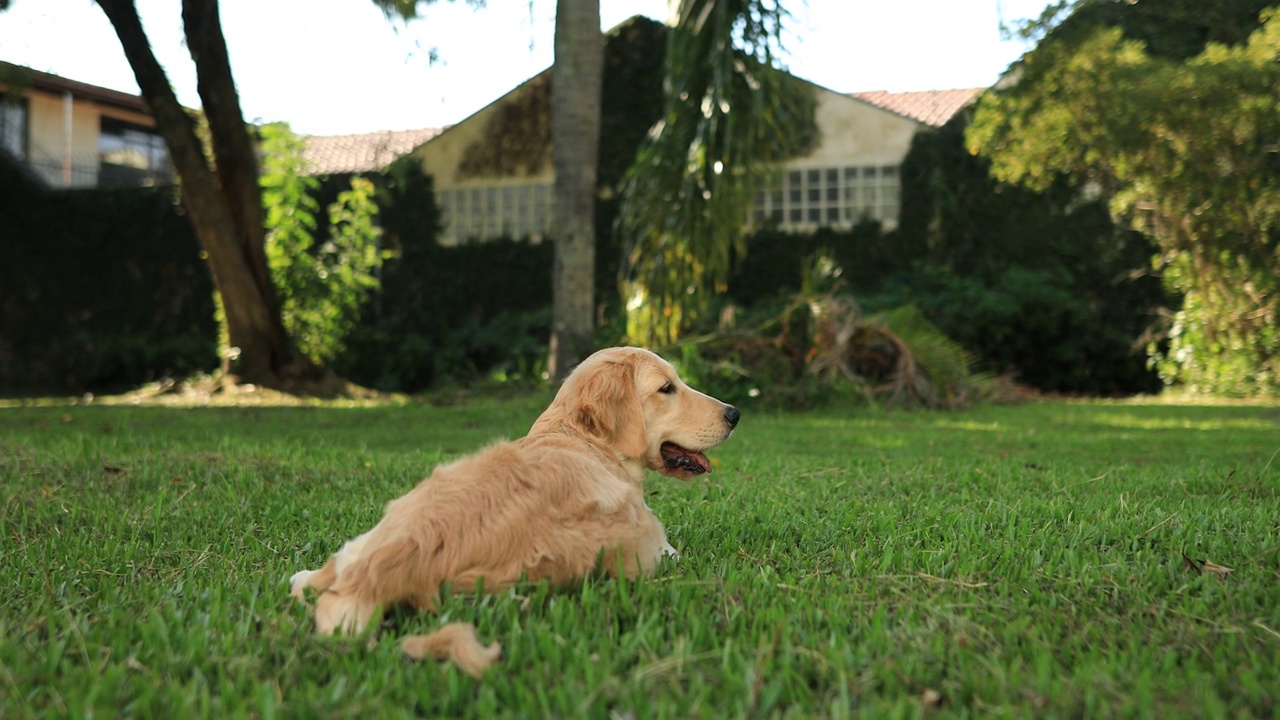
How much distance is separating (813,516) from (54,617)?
298 cm

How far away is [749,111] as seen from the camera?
39.6ft

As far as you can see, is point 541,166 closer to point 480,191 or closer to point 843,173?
point 480,191

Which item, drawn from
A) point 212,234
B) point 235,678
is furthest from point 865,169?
point 235,678

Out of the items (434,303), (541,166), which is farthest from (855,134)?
(434,303)

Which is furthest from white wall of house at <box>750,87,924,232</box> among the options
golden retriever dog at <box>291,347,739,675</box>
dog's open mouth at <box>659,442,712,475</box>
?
golden retriever dog at <box>291,347,739,675</box>

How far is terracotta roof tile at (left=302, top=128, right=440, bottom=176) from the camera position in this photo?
77.4 feet

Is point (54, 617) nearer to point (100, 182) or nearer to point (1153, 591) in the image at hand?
point (1153, 591)

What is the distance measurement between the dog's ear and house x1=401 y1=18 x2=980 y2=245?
16.1 metres

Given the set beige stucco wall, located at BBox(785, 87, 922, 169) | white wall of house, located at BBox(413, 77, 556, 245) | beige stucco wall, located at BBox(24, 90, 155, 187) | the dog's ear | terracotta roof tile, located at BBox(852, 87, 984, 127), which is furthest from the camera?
beige stucco wall, located at BBox(24, 90, 155, 187)

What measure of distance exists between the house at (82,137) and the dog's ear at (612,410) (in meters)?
25.4

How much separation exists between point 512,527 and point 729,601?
688 mm

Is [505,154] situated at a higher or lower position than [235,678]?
higher

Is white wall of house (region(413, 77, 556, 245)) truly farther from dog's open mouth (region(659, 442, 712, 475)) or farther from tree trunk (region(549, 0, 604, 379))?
dog's open mouth (region(659, 442, 712, 475))

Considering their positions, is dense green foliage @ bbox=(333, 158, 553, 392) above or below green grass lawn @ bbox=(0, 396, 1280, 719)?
above
